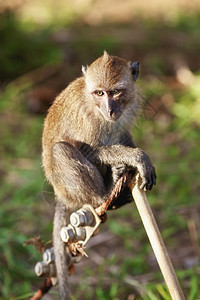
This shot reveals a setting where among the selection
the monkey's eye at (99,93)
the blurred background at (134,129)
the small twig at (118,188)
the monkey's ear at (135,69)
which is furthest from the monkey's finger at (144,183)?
the blurred background at (134,129)

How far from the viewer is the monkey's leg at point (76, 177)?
3.34m

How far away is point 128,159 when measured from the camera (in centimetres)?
318

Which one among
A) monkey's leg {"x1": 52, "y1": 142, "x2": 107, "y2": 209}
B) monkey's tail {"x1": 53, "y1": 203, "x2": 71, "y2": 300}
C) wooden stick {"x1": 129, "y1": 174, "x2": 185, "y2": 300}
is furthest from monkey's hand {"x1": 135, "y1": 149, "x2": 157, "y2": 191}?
monkey's tail {"x1": 53, "y1": 203, "x2": 71, "y2": 300}

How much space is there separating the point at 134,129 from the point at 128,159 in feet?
2.43

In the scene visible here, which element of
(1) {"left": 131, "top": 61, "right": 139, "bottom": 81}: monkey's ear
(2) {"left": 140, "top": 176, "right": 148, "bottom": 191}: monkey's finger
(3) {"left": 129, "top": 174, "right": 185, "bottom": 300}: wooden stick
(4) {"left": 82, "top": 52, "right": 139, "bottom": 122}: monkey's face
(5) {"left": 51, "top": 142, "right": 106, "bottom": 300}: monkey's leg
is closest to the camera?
(3) {"left": 129, "top": 174, "right": 185, "bottom": 300}: wooden stick

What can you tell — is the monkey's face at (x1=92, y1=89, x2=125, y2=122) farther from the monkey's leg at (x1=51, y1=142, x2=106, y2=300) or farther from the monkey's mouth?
the monkey's leg at (x1=51, y1=142, x2=106, y2=300)

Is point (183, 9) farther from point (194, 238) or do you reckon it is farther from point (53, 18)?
point (194, 238)

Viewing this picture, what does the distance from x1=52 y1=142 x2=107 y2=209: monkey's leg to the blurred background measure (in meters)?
0.47

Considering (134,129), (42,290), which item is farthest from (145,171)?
(42,290)

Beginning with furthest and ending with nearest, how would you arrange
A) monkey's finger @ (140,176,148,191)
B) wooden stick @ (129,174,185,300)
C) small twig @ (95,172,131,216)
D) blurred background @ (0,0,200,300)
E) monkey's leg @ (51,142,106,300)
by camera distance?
blurred background @ (0,0,200,300), monkey's leg @ (51,142,106,300), monkey's finger @ (140,176,148,191), small twig @ (95,172,131,216), wooden stick @ (129,174,185,300)

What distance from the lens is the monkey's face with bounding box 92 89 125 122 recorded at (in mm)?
3238

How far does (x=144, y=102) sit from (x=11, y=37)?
6.14m

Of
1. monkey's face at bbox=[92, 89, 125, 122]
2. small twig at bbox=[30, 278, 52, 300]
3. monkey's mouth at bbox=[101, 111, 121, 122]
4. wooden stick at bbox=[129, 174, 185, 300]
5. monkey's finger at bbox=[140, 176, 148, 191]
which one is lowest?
small twig at bbox=[30, 278, 52, 300]

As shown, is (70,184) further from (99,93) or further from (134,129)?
(134,129)
